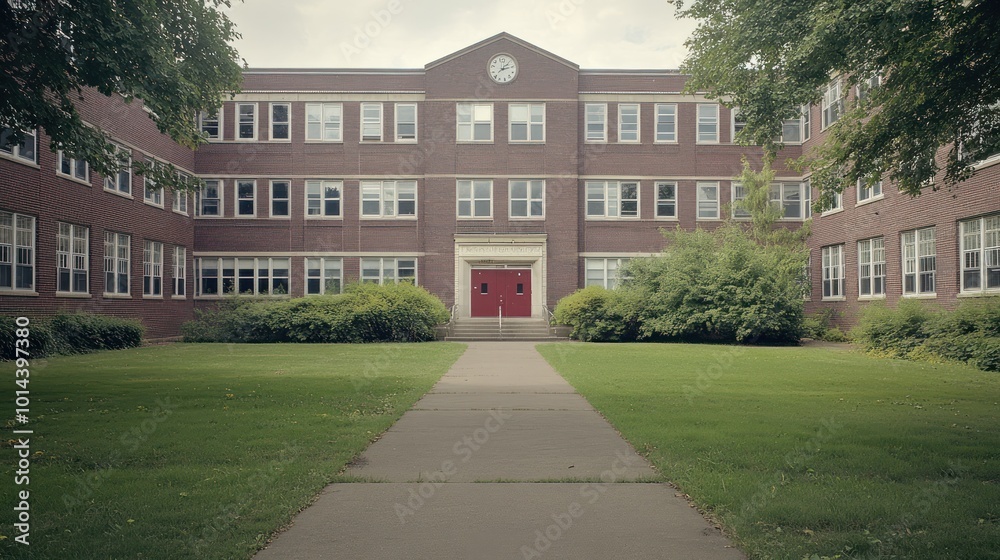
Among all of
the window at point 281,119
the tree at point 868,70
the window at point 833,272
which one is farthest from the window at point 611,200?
the tree at point 868,70

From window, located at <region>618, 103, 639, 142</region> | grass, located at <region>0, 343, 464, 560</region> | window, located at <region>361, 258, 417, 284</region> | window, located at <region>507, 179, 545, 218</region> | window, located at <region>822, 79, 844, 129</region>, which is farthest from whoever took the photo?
window, located at <region>618, 103, 639, 142</region>

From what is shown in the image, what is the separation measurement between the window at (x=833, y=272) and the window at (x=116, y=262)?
97.1 feet

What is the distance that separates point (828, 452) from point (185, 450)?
21.2 feet

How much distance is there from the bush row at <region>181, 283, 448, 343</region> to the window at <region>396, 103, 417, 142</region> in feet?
33.0

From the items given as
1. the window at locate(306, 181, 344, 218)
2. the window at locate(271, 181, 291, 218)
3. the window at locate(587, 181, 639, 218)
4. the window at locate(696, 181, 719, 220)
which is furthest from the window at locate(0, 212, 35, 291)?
the window at locate(696, 181, 719, 220)

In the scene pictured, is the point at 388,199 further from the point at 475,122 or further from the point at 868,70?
the point at 868,70

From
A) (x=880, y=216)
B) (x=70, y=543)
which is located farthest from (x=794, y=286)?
(x=70, y=543)

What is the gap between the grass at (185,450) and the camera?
204 inches

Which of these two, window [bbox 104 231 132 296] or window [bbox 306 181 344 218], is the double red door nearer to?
window [bbox 306 181 344 218]

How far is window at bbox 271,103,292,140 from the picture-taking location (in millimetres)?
39500

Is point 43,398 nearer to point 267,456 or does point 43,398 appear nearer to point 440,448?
point 267,456

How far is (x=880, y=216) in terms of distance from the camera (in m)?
30.4

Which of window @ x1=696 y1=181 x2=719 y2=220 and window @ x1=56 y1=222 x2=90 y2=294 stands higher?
window @ x1=696 y1=181 x2=719 y2=220

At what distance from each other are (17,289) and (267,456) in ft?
67.5
